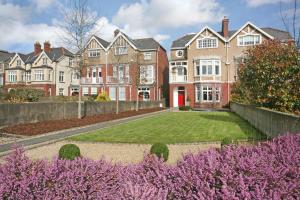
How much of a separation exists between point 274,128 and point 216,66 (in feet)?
103

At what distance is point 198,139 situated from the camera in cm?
1291

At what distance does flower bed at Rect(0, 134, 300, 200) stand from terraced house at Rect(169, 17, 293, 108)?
39.0 meters

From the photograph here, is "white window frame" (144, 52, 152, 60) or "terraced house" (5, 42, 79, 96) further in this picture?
"terraced house" (5, 42, 79, 96)

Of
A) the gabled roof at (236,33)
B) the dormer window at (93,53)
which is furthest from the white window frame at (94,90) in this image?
the gabled roof at (236,33)

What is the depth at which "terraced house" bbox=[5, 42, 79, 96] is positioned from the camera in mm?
53500

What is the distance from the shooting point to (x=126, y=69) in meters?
46.5

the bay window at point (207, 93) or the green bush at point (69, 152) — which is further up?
the bay window at point (207, 93)

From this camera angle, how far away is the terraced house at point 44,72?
53500mm

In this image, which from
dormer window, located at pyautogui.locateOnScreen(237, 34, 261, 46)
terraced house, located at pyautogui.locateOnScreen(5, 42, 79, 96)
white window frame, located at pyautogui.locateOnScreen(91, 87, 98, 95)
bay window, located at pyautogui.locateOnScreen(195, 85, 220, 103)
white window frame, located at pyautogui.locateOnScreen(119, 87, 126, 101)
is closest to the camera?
dormer window, located at pyautogui.locateOnScreen(237, 34, 261, 46)

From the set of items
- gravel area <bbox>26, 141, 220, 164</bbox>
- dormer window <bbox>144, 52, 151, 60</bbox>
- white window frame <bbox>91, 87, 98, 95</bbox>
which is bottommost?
gravel area <bbox>26, 141, 220, 164</bbox>

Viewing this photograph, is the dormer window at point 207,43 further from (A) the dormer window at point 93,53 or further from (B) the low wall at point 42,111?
(B) the low wall at point 42,111

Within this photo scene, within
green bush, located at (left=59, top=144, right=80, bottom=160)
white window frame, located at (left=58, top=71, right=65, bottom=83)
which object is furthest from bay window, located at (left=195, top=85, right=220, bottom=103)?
green bush, located at (left=59, top=144, right=80, bottom=160)

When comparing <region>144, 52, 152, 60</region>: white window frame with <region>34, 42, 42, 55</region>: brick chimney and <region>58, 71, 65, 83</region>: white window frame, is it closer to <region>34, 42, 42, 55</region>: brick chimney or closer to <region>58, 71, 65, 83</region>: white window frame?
<region>58, 71, 65, 83</region>: white window frame

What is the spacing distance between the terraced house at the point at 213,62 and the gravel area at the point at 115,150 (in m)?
31.4
